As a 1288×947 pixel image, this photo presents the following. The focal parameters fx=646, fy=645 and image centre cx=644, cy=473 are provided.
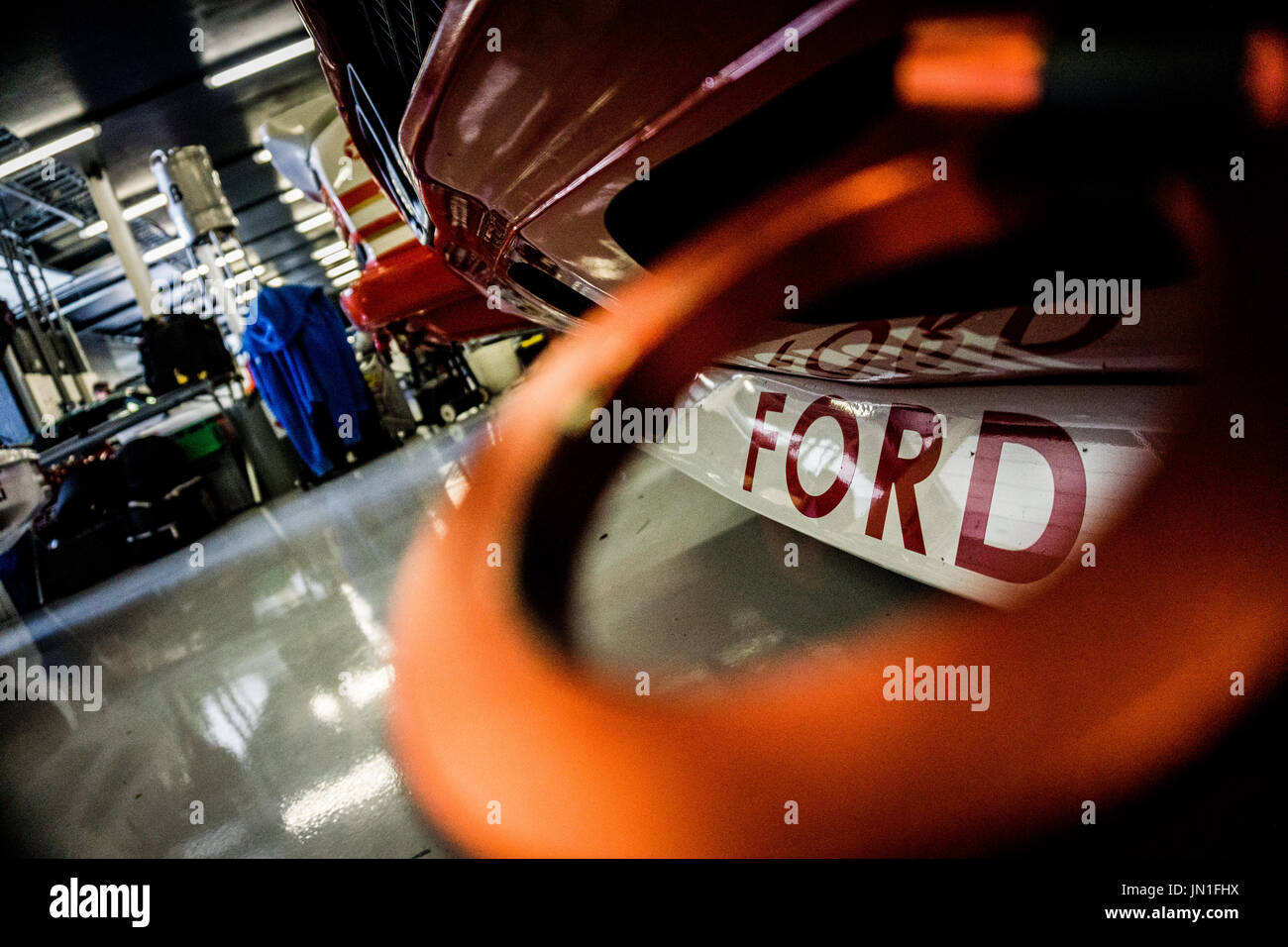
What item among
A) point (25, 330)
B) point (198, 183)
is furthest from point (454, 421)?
point (25, 330)

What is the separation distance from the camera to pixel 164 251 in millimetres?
12719

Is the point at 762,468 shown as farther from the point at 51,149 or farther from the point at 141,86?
the point at 51,149

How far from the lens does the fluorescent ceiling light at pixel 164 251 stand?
1252 cm

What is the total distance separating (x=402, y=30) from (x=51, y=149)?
996cm

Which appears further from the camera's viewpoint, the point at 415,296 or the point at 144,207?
the point at 144,207

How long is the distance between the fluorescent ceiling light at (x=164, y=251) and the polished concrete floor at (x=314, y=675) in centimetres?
1290

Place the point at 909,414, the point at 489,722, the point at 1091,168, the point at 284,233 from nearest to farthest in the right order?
the point at 1091,168 → the point at 909,414 → the point at 489,722 → the point at 284,233

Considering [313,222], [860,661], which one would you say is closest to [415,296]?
[860,661]

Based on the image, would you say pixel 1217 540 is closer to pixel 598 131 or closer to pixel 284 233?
pixel 598 131

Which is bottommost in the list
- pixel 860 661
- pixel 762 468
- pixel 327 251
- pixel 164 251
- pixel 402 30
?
pixel 860 661

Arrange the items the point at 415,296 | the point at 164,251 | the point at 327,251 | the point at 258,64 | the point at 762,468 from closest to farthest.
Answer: the point at 762,468
the point at 415,296
the point at 258,64
the point at 164,251
the point at 327,251

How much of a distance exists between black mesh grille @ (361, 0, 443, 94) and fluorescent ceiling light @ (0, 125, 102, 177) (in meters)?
9.40

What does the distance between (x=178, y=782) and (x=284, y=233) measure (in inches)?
624

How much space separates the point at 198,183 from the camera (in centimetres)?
664
